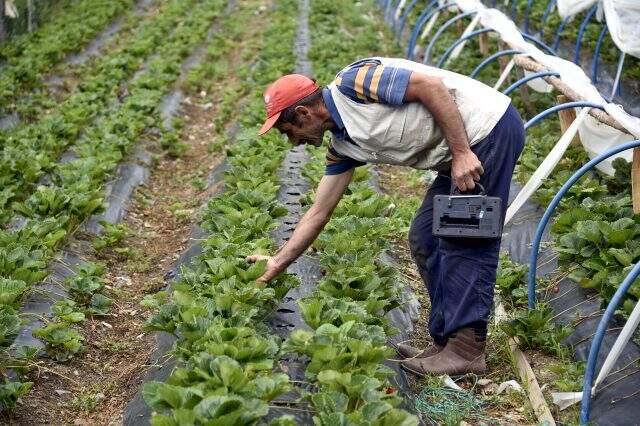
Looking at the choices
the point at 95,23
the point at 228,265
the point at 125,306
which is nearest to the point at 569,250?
the point at 228,265

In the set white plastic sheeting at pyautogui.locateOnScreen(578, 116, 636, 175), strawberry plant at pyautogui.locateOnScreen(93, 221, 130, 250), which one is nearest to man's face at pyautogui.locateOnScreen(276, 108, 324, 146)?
strawberry plant at pyautogui.locateOnScreen(93, 221, 130, 250)

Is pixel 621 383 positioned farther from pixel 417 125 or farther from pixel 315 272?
Answer: pixel 315 272

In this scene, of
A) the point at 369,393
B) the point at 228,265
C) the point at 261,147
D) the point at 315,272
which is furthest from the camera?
the point at 261,147

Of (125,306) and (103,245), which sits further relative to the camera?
(103,245)

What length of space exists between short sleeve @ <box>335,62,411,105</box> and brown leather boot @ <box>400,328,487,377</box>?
4.02 ft

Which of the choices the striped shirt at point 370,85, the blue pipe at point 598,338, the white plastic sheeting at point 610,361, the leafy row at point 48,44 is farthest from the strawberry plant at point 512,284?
the leafy row at point 48,44

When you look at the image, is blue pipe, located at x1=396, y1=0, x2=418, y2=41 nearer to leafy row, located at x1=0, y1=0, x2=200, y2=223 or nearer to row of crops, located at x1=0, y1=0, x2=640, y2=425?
row of crops, located at x1=0, y1=0, x2=640, y2=425

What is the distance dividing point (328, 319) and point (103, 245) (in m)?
2.78

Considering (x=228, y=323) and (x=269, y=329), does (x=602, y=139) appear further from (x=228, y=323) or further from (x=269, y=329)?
(x=228, y=323)

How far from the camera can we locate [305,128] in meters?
3.84

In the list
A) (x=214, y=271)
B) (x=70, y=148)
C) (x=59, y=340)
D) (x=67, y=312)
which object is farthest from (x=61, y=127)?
→ (x=214, y=271)

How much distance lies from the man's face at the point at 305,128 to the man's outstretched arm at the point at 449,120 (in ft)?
1.43

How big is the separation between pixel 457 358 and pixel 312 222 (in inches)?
39.2

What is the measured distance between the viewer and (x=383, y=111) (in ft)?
12.3
